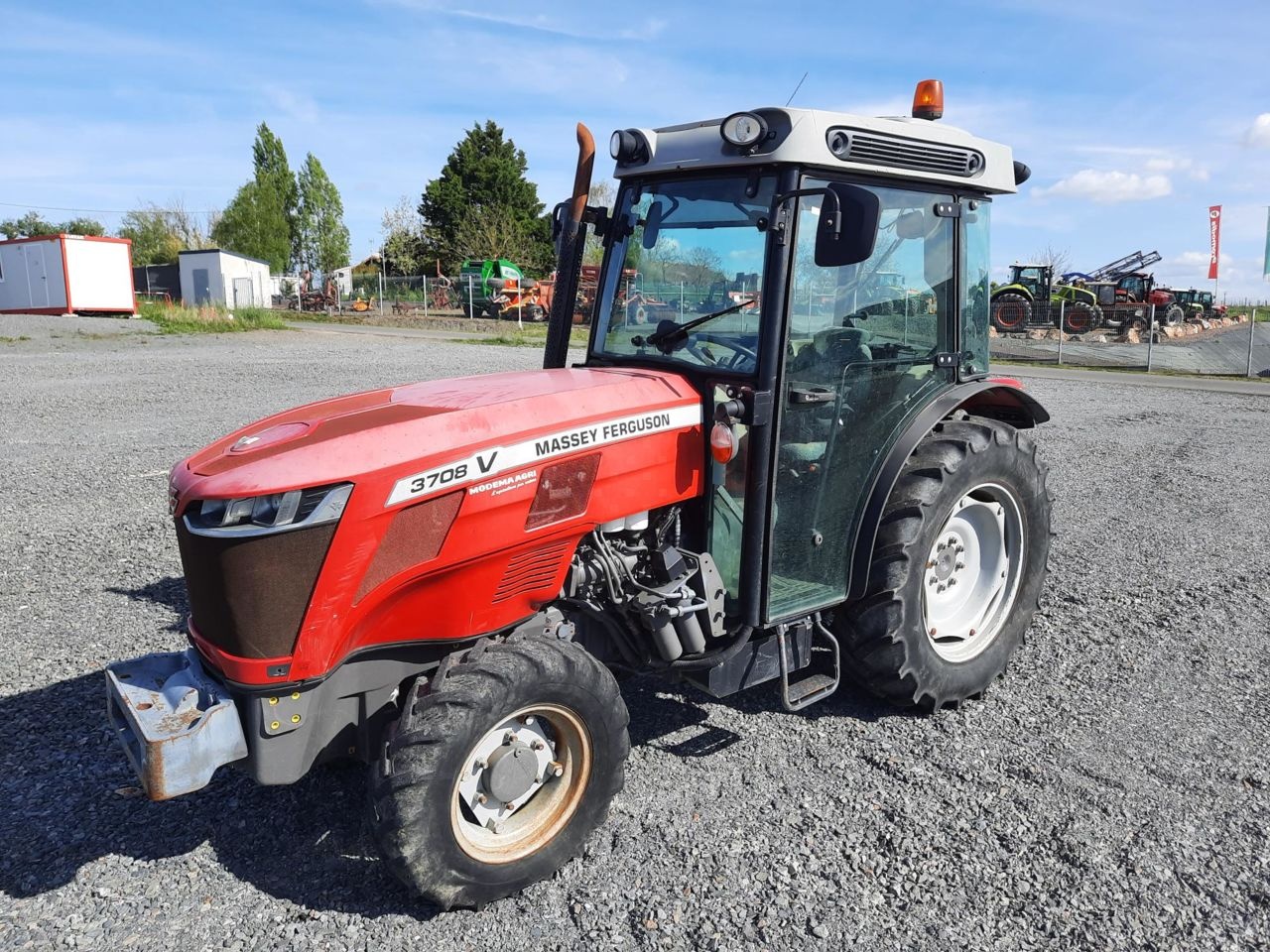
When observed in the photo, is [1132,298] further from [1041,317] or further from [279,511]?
[279,511]

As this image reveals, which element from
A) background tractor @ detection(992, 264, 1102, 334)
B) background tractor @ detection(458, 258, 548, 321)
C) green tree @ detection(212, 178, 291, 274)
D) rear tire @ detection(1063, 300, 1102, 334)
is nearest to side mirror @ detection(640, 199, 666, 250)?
background tractor @ detection(992, 264, 1102, 334)

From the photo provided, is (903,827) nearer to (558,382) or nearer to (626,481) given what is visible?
(626,481)

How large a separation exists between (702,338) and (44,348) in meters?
20.3

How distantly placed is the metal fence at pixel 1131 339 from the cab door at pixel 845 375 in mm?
18093

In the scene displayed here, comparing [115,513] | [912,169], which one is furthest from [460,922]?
[115,513]

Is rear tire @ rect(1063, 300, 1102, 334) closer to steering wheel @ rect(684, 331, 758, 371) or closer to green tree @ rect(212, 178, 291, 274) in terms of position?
steering wheel @ rect(684, 331, 758, 371)

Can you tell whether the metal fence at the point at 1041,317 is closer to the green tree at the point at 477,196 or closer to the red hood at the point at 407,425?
the red hood at the point at 407,425

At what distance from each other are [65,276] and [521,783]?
3105 centimetres

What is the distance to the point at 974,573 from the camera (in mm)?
4340

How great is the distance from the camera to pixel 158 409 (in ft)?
38.6

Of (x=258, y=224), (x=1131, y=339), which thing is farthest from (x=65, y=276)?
(x=1131, y=339)

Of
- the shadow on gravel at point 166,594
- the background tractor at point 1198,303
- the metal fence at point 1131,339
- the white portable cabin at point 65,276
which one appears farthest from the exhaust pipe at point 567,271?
the background tractor at point 1198,303

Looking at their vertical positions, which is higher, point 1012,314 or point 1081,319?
point 1012,314

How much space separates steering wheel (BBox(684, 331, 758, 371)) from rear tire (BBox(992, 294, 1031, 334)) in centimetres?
2728
